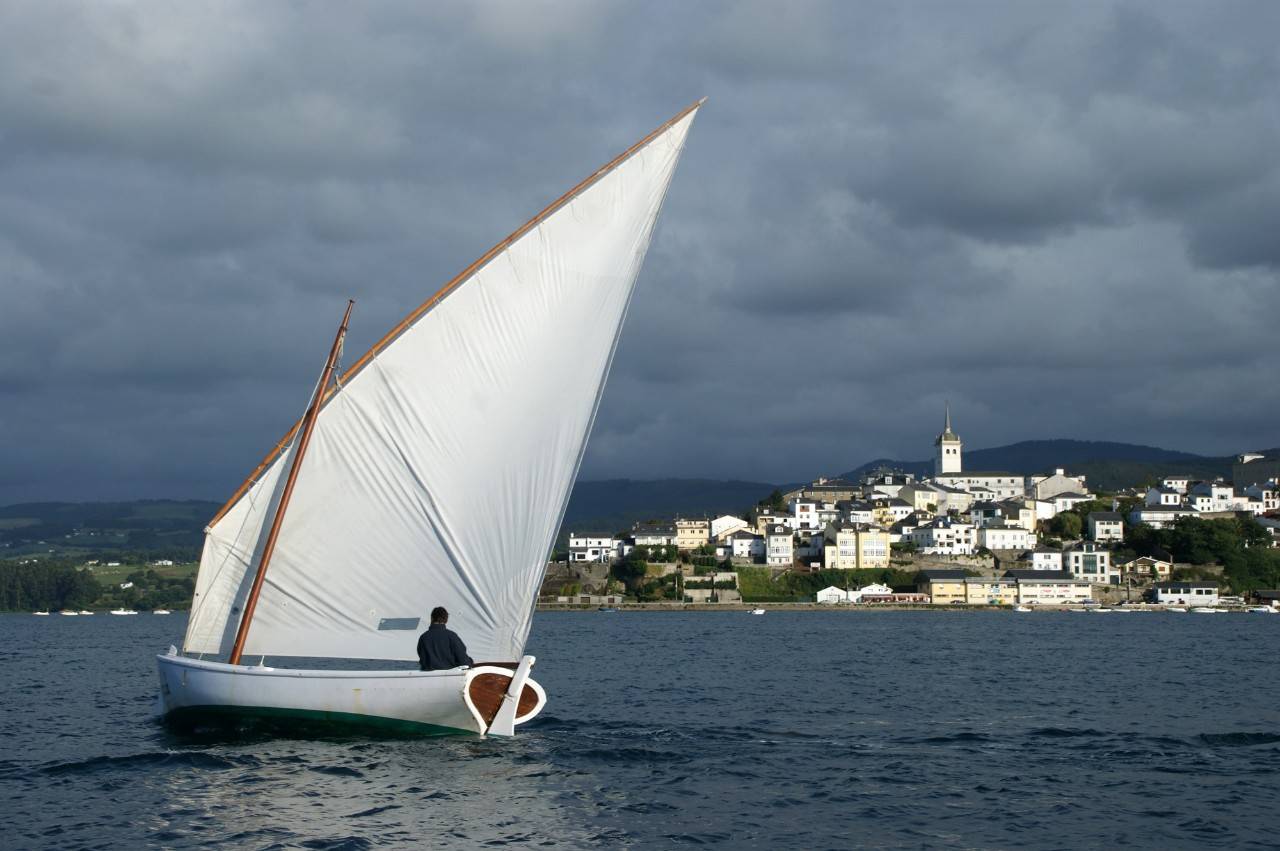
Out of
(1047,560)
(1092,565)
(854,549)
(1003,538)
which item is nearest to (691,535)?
(854,549)

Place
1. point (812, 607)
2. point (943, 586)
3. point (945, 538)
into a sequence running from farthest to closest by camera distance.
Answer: point (945, 538), point (943, 586), point (812, 607)

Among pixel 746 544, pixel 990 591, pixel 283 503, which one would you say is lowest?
pixel 990 591

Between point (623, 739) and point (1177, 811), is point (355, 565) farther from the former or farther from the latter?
point (1177, 811)

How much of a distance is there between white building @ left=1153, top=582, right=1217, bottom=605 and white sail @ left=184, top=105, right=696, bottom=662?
154013mm

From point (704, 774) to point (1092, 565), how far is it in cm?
16511

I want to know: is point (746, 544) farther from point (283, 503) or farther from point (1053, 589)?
point (283, 503)

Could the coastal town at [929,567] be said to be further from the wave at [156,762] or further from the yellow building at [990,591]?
the wave at [156,762]

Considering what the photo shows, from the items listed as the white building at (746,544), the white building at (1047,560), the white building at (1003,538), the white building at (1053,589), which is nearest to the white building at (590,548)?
the white building at (746,544)

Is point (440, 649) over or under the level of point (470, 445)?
under

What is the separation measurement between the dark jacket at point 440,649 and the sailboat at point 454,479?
0.28 metres

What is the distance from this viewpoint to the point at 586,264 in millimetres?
23812

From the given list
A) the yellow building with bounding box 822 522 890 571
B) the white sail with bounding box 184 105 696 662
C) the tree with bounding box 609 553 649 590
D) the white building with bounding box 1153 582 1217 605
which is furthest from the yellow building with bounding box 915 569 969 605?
the white sail with bounding box 184 105 696 662

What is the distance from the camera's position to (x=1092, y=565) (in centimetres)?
17650

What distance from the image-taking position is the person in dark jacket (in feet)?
76.2
